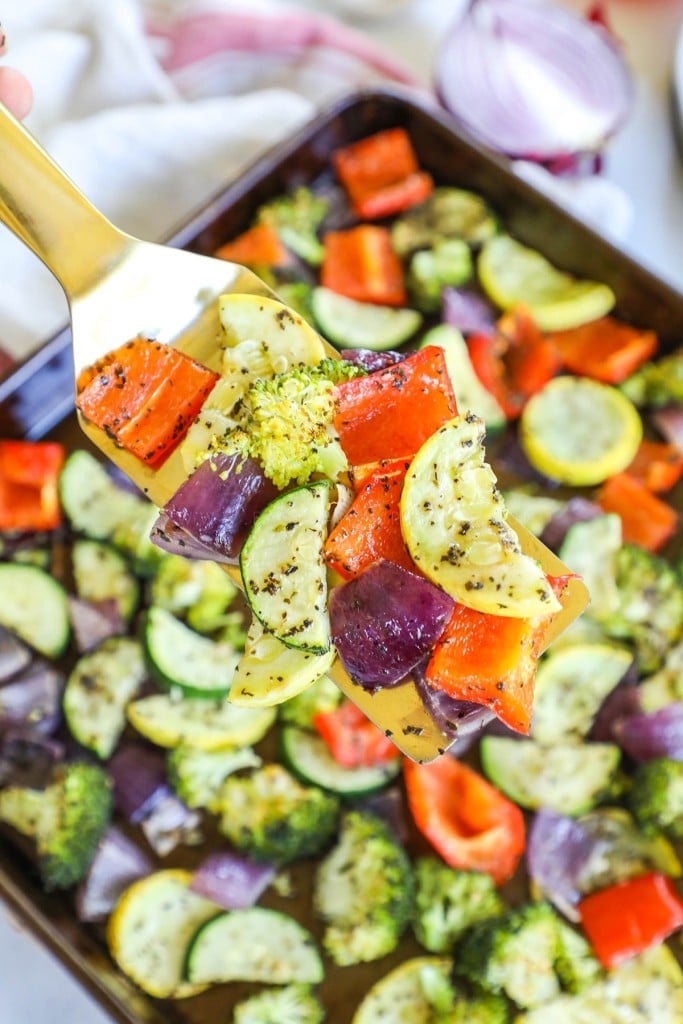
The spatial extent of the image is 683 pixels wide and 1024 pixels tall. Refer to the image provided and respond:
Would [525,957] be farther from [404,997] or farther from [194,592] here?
[194,592]

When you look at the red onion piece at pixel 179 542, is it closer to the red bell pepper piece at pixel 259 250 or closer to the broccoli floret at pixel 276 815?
the broccoli floret at pixel 276 815

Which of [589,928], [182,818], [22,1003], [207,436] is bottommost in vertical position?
[589,928]

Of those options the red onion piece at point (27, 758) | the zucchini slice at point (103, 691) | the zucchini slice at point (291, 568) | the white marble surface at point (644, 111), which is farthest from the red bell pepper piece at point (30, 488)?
the white marble surface at point (644, 111)

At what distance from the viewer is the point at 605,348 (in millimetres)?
3002

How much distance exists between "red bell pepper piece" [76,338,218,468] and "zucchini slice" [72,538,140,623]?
0.83m

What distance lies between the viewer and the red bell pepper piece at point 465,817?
245 cm

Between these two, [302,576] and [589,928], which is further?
[589,928]

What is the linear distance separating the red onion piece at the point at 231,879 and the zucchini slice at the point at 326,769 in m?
0.24

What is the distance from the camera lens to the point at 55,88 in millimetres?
3293

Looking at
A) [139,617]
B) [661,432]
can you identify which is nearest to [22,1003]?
[139,617]

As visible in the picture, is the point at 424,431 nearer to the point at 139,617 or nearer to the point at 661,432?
the point at 139,617

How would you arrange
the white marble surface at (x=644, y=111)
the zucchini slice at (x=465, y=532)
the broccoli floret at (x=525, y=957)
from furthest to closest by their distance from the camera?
the white marble surface at (x=644, y=111)
the broccoli floret at (x=525, y=957)
the zucchini slice at (x=465, y=532)

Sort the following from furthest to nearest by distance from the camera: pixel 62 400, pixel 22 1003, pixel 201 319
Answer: pixel 62 400, pixel 22 1003, pixel 201 319

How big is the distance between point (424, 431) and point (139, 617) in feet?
3.96
